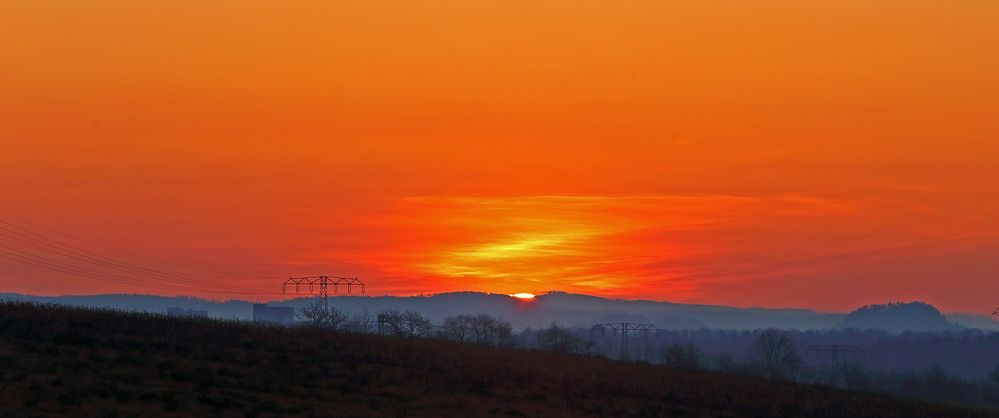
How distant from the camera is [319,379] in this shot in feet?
181

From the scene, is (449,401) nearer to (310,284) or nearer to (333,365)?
(333,365)

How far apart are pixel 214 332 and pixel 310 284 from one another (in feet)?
283

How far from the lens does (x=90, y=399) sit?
4334cm

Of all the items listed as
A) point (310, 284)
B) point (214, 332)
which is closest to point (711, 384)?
point (214, 332)

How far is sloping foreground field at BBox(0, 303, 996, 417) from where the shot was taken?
4556cm

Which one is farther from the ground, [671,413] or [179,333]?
[179,333]

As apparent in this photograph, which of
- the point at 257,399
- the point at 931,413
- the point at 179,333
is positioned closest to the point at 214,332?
the point at 179,333

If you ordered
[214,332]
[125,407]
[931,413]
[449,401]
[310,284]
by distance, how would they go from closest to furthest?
[125,407] → [449,401] → [214,332] → [931,413] → [310,284]

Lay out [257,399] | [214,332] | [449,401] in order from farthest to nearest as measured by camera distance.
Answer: [214,332] < [449,401] < [257,399]

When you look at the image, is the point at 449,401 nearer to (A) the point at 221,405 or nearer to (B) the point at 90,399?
(A) the point at 221,405

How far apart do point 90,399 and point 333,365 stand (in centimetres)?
1762

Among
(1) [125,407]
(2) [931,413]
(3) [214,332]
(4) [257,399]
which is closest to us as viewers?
(1) [125,407]

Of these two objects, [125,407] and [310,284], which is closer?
[125,407]

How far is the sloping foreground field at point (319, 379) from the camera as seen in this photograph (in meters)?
45.6
